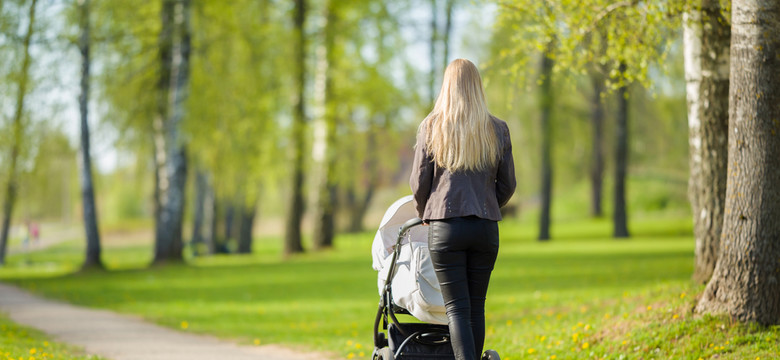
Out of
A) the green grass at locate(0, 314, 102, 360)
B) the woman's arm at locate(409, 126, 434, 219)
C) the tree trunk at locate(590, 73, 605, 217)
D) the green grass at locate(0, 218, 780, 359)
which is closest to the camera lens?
the woman's arm at locate(409, 126, 434, 219)

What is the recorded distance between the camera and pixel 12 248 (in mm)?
27703

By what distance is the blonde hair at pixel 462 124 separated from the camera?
4348 mm

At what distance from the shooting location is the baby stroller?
4.73 m

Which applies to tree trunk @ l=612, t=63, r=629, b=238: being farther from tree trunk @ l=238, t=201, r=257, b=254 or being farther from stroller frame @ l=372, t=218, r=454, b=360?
stroller frame @ l=372, t=218, r=454, b=360

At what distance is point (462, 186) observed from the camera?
4.38 metres

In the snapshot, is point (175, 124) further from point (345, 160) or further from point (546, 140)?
point (546, 140)

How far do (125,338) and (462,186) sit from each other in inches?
234

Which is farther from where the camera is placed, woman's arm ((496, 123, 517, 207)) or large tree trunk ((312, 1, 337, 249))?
large tree trunk ((312, 1, 337, 249))

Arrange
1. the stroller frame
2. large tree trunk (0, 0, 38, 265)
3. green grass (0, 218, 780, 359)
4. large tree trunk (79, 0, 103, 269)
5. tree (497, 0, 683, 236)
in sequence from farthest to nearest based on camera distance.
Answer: large tree trunk (79, 0, 103, 269)
large tree trunk (0, 0, 38, 265)
tree (497, 0, 683, 236)
green grass (0, 218, 780, 359)
the stroller frame

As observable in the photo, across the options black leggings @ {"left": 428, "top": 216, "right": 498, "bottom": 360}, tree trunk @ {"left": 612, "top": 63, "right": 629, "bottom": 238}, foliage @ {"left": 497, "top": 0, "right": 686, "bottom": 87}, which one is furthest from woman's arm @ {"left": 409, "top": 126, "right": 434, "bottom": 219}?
tree trunk @ {"left": 612, "top": 63, "right": 629, "bottom": 238}

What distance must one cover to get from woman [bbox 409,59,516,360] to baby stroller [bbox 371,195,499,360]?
24cm

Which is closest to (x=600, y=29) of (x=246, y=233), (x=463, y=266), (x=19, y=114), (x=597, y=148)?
(x=463, y=266)

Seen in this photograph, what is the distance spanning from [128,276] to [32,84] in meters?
4.73

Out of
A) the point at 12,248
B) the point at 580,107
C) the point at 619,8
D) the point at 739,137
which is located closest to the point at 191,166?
the point at 12,248
